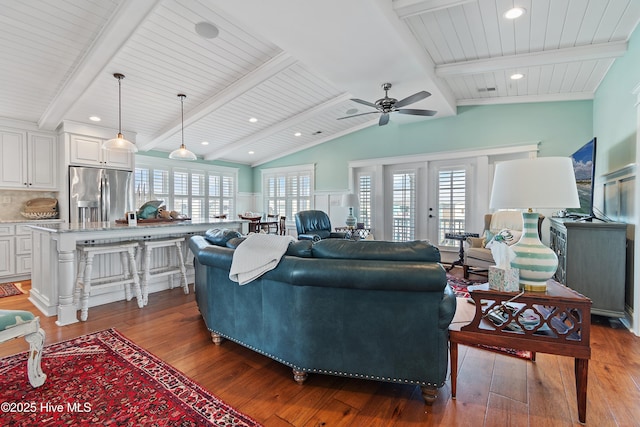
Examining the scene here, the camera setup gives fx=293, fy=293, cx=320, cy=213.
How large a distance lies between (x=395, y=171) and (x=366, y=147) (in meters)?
0.90

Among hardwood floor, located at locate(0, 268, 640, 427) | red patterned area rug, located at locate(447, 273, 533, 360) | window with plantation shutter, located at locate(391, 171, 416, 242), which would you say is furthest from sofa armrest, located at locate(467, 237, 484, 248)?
hardwood floor, located at locate(0, 268, 640, 427)

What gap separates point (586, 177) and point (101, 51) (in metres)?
5.76

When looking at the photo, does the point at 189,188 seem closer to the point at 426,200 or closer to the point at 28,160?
the point at 28,160

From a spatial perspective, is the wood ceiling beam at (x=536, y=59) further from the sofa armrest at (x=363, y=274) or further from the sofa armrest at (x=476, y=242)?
the sofa armrest at (x=363, y=274)

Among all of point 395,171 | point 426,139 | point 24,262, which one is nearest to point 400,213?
point 395,171

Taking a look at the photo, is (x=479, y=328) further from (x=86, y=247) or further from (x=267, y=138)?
(x=267, y=138)

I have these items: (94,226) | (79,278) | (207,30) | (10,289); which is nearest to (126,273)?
(79,278)

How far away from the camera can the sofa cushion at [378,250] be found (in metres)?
1.68

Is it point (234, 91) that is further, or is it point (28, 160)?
point (28, 160)

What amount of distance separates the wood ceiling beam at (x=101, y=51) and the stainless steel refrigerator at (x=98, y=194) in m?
0.98

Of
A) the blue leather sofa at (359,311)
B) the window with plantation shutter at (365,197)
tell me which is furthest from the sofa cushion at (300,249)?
the window with plantation shutter at (365,197)

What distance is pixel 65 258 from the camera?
284 cm

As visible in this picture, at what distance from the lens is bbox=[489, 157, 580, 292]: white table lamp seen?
155 centimetres

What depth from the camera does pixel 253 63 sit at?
399cm
